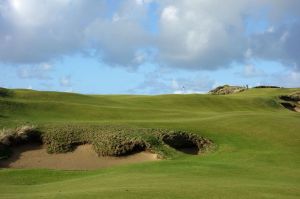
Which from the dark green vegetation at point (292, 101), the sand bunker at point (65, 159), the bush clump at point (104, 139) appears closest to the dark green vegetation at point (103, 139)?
the bush clump at point (104, 139)

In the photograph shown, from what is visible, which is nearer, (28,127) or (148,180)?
(148,180)

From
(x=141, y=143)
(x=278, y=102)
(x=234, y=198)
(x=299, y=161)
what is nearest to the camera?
(x=234, y=198)

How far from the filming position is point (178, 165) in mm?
31734

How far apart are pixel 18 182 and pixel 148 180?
8754 millimetres

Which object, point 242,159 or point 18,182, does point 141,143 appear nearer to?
point 242,159

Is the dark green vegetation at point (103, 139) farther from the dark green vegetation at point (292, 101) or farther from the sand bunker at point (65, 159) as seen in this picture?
the dark green vegetation at point (292, 101)

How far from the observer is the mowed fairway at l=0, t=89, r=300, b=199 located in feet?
68.8

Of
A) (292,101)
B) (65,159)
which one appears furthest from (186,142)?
(292,101)

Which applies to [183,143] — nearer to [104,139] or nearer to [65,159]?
[104,139]

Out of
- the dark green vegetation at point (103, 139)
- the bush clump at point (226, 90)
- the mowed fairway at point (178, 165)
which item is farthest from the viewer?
the bush clump at point (226, 90)

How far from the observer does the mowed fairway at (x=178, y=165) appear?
2098cm

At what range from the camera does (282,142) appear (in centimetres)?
4069

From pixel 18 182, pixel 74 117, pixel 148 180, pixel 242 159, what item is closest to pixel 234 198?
pixel 148 180

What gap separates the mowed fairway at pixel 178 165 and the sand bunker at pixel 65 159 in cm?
279
